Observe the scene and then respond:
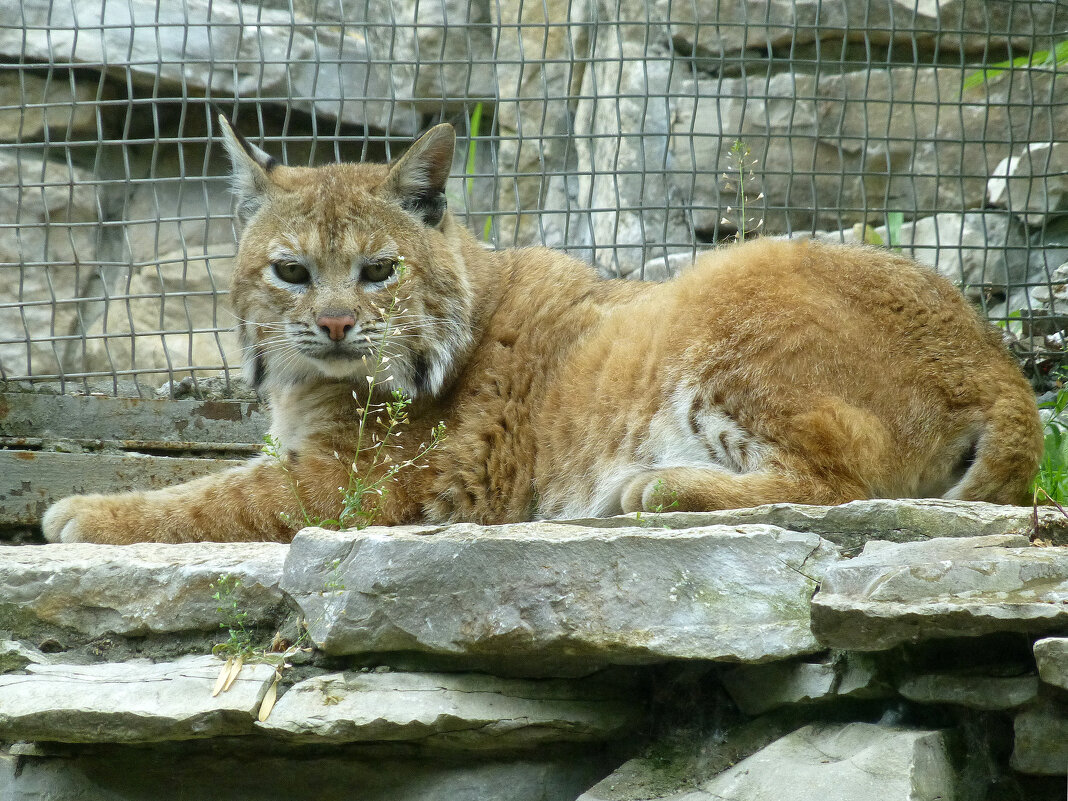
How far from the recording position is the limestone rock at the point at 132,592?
9.07 ft

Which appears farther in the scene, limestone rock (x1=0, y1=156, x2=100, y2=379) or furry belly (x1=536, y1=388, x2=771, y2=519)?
limestone rock (x1=0, y1=156, x2=100, y2=379)

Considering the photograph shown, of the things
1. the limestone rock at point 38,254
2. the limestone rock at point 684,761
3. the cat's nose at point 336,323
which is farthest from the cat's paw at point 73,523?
the limestone rock at point 38,254

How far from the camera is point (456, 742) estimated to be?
2508 millimetres

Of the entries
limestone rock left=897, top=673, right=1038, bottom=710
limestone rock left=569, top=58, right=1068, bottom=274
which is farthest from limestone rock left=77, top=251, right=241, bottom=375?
limestone rock left=897, top=673, right=1038, bottom=710

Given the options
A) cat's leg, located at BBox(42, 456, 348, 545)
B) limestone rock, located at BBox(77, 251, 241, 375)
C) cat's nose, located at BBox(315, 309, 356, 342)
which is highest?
cat's nose, located at BBox(315, 309, 356, 342)

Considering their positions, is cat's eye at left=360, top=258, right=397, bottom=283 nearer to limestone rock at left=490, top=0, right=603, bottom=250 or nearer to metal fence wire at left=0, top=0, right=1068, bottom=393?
metal fence wire at left=0, top=0, right=1068, bottom=393

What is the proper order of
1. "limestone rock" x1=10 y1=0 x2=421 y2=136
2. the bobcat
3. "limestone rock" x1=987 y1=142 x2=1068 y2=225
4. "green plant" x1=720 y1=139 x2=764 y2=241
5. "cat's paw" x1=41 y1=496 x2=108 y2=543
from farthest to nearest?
"limestone rock" x1=10 y1=0 x2=421 y2=136 < "limestone rock" x1=987 y1=142 x2=1068 y2=225 < "green plant" x1=720 y1=139 x2=764 y2=241 < "cat's paw" x1=41 y1=496 x2=108 y2=543 < the bobcat

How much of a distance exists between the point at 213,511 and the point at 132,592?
3.39ft

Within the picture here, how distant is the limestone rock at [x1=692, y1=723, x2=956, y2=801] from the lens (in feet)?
6.70

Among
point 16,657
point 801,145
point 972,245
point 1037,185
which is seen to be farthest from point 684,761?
point 801,145

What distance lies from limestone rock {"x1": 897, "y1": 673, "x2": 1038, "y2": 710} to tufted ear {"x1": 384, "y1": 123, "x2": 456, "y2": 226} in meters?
2.73

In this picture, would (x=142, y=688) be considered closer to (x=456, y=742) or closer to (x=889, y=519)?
(x=456, y=742)

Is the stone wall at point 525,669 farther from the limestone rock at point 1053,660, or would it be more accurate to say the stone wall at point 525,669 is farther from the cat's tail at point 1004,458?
the cat's tail at point 1004,458

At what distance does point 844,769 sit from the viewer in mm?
2100
